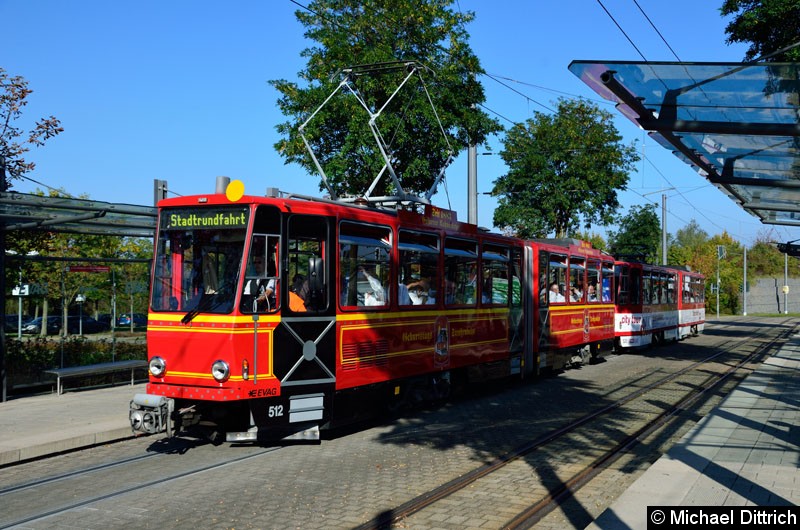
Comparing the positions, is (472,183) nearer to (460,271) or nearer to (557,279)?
(557,279)

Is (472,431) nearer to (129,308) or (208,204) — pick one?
(208,204)

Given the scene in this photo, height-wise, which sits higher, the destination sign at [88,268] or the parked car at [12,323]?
the destination sign at [88,268]

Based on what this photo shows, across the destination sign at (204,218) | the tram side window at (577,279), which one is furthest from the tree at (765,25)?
the destination sign at (204,218)

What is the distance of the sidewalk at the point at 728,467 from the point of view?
20.8ft

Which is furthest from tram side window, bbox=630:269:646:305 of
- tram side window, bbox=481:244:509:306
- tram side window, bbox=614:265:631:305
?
tram side window, bbox=481:244:509:306

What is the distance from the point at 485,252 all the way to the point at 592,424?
395 centimetres

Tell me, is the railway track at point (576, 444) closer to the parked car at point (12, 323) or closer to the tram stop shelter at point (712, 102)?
the tram stop shelter at point (712, 102)

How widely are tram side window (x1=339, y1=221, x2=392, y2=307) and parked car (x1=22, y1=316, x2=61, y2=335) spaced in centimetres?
717

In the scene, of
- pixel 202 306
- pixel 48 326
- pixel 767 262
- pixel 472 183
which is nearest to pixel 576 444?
pixel 202 306

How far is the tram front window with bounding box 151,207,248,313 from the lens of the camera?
8750mm

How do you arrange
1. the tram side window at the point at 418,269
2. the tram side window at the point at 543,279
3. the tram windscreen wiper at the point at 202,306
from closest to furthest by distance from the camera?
the tram windscreen wiper at the point at 202,306 → the tram side window at the point at 418,269 → the tram side window at the point at 543,279

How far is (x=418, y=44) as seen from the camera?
18.2 meters

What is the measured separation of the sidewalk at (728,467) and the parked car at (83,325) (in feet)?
36.7

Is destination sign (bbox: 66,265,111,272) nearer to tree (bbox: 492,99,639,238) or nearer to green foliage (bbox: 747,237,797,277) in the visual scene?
tree (bbox: 492,99,639,238)
